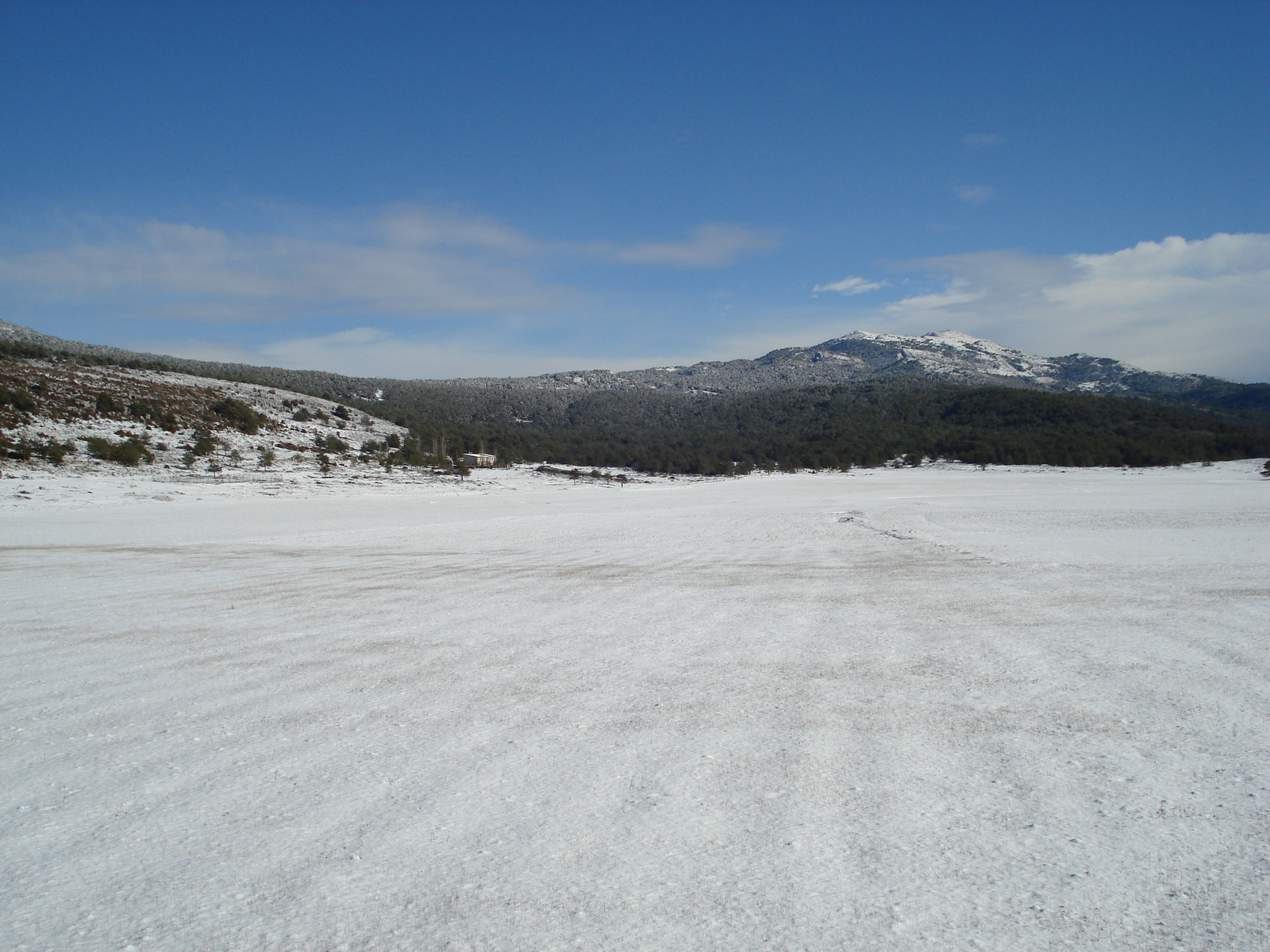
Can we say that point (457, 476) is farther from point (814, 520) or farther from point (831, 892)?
point (831, 892)

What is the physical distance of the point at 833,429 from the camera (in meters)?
88.0

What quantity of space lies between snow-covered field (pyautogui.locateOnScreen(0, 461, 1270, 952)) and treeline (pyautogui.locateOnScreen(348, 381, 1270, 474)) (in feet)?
155

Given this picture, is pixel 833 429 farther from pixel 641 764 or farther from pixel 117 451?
pixel 641 764

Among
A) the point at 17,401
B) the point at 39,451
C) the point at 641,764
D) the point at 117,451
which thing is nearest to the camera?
the point at 641,764

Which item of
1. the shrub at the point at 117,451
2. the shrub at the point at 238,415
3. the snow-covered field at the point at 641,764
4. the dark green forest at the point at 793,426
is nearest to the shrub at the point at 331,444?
the dark green forest at the point at 793,426

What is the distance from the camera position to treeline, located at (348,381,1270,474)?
60.0 meters

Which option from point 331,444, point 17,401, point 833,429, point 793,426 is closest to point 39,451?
point 17,401

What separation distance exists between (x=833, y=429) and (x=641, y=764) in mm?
88797

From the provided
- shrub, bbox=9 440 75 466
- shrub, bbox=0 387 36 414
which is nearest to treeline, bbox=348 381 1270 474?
shrub, bbox=0 387 36 414

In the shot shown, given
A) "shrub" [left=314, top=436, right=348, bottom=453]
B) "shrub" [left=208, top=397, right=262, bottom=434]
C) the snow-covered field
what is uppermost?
"shrub" [left=208, top=397, right=262, bottom=434]

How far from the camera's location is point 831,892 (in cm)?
249

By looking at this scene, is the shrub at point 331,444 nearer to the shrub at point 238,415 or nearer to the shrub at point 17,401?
the shrub at point 238,415

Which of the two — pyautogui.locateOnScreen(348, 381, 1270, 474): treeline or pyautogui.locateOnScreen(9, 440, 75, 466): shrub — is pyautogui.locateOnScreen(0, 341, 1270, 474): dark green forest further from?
pyautogui.locateOnScreen(9, 440, 75, 466): shrub

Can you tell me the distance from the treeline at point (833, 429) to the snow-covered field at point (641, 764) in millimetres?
47300
